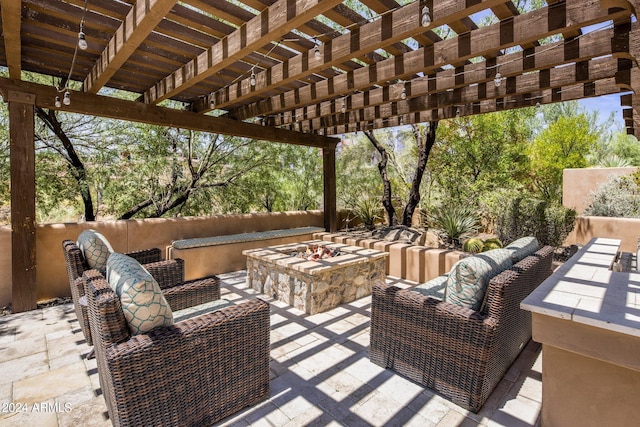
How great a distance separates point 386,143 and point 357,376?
1002 cm

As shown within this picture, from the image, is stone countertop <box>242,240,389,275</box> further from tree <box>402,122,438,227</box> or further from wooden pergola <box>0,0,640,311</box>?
tree <box>402,122,438,227</box>

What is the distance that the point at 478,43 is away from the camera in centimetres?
269

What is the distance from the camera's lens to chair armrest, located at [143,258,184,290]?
10.6 ft

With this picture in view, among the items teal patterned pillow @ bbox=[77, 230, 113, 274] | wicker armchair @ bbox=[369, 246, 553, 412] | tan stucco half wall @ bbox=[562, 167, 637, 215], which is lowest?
wicker armchair @ bbox=[369, 246, 553, 412]

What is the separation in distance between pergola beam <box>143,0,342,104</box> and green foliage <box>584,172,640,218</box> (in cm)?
802

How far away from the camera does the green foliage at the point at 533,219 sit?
5.08 metres

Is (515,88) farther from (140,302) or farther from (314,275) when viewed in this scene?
(140,302)

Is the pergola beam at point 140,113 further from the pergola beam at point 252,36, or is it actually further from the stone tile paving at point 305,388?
the stone tile paving at point 305,388

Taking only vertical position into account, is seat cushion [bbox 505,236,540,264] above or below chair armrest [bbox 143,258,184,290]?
above

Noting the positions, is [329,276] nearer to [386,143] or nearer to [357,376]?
[357,376]

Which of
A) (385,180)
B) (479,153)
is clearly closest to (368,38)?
(385,180)

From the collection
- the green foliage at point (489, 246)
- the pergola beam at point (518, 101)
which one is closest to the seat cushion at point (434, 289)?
the green foliage at point (489, 246)

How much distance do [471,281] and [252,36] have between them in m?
2.45

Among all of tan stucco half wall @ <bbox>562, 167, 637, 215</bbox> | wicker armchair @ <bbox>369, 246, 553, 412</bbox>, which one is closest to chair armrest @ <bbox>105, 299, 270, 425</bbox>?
wicker armchair @ <bbox>369, 246, 553, 412</bbox>
